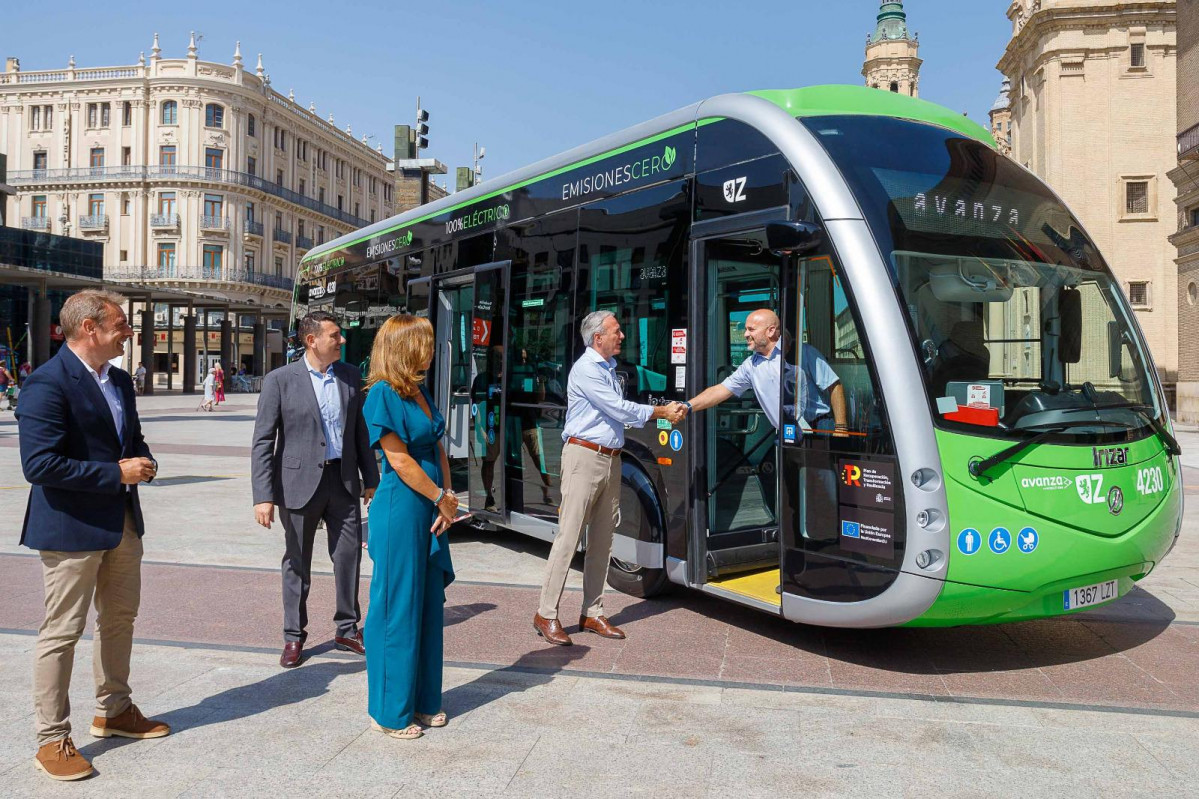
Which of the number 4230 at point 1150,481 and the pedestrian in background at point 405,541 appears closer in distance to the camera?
the pedestrian in background at point 405,541

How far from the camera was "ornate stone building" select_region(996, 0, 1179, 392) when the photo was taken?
1640 inches

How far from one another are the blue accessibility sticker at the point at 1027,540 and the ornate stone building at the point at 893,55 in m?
94.2

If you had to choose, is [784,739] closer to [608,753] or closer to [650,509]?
[608,753]

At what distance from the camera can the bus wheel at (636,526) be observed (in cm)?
668

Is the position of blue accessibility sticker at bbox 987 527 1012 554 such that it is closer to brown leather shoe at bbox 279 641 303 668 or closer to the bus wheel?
the bus wheel

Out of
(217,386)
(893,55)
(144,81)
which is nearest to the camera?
(217,386)

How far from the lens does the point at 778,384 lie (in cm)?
592

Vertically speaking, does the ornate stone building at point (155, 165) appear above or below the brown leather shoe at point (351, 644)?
above

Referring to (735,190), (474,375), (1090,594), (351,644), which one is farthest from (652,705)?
(474,375)

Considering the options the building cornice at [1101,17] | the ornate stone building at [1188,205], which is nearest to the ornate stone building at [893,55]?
the building cornice at [1101,17]

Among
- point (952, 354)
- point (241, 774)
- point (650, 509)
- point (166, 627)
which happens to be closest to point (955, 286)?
point (952, 354)

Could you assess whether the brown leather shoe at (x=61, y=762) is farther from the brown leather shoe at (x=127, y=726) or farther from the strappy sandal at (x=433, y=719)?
the strappy sandal at (x=433, y=719)

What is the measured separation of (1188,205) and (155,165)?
188 ft

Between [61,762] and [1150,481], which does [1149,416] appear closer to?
[1150,481]
